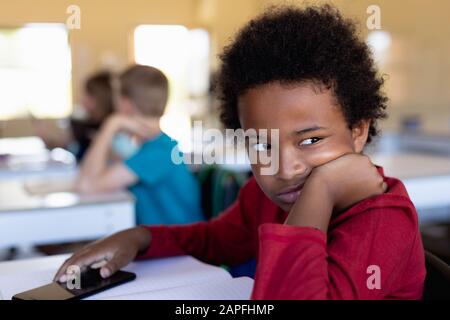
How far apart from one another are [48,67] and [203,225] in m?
4.19

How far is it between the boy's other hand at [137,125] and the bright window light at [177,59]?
3.44m

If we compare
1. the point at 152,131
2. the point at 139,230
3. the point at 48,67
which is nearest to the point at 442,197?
the point at 152,131

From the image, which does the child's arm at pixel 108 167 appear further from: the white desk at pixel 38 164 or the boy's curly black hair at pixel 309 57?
the boy's curly black hair at pixel 309 57

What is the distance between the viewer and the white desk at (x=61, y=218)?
1735mm

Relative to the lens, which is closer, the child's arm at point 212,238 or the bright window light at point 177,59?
the child's arm at point 212,238

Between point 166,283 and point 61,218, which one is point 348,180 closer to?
point 166,283

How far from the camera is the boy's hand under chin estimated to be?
684 millimetres

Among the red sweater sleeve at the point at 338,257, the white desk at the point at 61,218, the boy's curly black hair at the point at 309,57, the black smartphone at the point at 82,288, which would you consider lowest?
the white desk at the point at 61,218

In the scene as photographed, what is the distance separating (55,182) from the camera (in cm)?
222

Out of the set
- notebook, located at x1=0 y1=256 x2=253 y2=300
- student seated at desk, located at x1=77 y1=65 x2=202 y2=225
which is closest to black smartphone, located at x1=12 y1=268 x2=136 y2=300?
notebook, located at x1=0 y1=256 x2=253 y2=300

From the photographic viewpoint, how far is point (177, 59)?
586 centimetres

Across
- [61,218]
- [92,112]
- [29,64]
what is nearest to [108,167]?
[61,218]

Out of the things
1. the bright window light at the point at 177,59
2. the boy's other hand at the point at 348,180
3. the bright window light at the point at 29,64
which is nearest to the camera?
the boy's other hand at the point at 348,180

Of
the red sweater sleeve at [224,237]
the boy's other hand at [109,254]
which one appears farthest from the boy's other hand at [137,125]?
the boy's other hand at [109,254]
